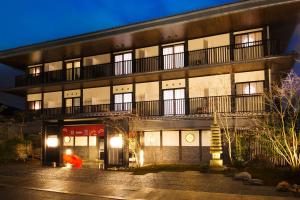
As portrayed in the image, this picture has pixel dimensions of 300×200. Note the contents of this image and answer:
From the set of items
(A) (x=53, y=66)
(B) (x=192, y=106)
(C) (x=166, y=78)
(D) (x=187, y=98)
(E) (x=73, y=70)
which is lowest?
(B) (x=192, y=106)

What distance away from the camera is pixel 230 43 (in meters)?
23.0

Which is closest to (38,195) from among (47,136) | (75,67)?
(47,136)

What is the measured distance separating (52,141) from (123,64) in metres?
8.08

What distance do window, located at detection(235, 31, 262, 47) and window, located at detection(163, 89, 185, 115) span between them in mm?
5370

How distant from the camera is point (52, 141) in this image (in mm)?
24016

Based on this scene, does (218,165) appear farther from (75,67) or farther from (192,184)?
(75,67)

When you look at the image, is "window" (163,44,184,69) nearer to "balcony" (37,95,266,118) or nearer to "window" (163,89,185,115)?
"window" (163,89,185,115)

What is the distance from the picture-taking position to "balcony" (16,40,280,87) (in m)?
21.7

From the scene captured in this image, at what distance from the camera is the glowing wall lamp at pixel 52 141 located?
78.1 feet

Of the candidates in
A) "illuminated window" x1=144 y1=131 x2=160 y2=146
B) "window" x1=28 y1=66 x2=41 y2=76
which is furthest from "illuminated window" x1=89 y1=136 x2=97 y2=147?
"window" x1=28 y1=66 x2=41 y2=76

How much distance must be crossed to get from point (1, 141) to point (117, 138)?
11140 mm

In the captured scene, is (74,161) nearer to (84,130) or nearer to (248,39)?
(84,130)

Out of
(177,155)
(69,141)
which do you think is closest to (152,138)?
(177,155)

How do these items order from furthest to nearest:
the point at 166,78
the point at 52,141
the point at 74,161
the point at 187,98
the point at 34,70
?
the point at 34,70 < the point at 166,78 < the point at 52,141 < the point at 187,98 < the point at 74,161
